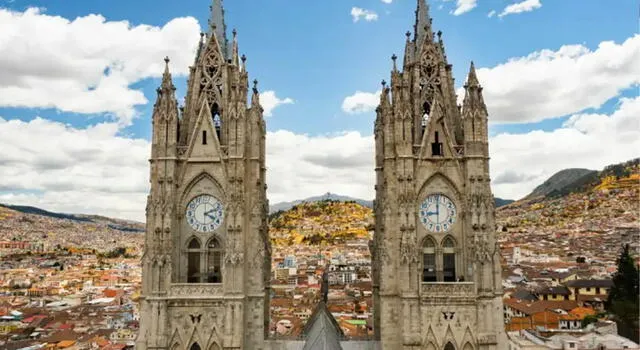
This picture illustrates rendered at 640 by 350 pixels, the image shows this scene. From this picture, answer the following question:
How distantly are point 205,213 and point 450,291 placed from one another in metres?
15.5

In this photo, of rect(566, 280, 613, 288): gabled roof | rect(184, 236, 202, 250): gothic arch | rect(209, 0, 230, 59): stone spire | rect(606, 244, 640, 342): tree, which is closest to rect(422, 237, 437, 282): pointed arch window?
rect(184, 236, 202, 250): gothic arch

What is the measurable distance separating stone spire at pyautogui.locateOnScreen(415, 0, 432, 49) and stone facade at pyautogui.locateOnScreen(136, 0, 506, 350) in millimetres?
328

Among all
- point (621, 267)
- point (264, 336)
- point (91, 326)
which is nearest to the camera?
point (264, 336)

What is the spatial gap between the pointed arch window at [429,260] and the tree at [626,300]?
36.3m

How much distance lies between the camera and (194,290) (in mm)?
33875

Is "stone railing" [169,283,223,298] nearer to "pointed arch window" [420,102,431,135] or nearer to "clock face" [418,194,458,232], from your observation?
"clock face" [418,194,458,232]

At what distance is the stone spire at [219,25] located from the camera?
124 ft

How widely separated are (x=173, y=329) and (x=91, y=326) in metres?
91.3

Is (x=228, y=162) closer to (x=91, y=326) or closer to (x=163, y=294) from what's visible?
(x=163, y=294)

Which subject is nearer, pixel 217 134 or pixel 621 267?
pixel 217 134

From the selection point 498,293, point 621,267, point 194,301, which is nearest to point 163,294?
point 194,301

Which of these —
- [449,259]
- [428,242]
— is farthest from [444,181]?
[449,259]

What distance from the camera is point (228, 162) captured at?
34.9 m

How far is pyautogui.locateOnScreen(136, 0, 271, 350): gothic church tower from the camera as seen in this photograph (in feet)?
110
